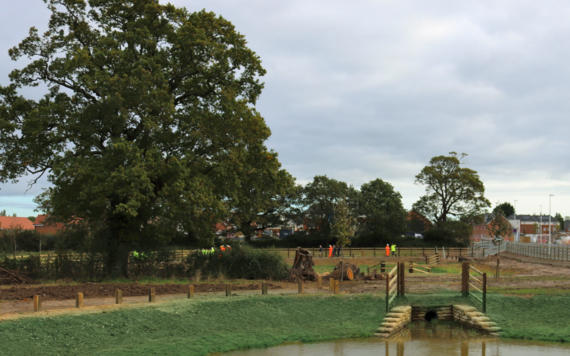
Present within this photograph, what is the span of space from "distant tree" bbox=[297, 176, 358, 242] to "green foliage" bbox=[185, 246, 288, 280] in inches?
1565

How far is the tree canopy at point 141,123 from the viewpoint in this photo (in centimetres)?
2595

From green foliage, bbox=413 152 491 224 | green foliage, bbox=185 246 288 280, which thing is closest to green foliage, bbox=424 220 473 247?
green foliage, bbox=413 152 491 224

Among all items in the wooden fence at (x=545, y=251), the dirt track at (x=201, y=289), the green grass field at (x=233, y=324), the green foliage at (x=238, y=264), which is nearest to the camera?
the green grass field at (x=233, y=324)

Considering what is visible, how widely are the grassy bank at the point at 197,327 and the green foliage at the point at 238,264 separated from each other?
28.6ft

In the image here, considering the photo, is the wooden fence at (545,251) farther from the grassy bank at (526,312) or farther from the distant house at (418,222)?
the grassy bank at (526,312)

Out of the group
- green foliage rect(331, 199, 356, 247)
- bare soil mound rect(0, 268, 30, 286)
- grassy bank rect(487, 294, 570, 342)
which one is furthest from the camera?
green foliage rect(331, 199, 356, 247)

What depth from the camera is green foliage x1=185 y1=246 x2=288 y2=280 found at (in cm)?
3033

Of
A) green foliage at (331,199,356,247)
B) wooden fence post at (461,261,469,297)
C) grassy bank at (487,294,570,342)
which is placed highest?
green foliage at (331,199,356,247)

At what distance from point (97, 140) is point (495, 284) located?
23354 millimetres

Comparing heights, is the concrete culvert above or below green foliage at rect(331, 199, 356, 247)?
below

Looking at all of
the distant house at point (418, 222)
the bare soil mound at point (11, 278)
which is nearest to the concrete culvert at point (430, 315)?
the bare soil mound at point (11, 278)

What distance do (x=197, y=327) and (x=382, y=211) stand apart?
183 ft

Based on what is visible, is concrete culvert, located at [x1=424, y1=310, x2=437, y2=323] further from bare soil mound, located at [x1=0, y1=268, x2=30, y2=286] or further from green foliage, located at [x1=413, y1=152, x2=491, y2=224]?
green foliage, located at [x1=413, y1=152, x2=491, y2=224]

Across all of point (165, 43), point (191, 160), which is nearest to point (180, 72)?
point (165, 43)
